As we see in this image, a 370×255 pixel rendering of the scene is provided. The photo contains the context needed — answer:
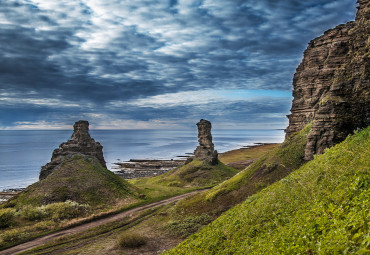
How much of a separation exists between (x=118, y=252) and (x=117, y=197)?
24020 millimetres

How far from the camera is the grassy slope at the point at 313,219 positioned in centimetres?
855

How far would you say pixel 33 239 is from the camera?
113 feet

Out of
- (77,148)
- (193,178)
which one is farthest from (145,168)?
(77,148)

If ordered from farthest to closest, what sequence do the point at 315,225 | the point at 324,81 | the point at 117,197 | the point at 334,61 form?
the point at 117,197, the point at 324,81, the point at 334,61, the point at 315,225

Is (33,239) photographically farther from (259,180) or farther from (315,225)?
(315,225)

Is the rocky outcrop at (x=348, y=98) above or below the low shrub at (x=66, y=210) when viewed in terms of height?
above

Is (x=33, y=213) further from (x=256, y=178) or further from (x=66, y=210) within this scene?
(x=256, y=178)

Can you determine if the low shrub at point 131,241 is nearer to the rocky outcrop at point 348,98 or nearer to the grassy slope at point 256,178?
the grassy slope at point 256,178

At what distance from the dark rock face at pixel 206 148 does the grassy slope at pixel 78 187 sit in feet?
91.1

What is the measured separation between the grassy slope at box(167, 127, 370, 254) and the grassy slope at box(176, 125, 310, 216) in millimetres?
12313

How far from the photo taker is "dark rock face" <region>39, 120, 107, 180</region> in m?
59.9

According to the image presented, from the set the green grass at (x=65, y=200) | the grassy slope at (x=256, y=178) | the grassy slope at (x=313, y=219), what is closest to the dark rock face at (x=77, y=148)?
the green grass at (x=65, y=200)

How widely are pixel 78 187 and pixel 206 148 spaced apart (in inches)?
1681

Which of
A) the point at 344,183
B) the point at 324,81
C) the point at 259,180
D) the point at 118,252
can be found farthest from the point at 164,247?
the point at 324,81
